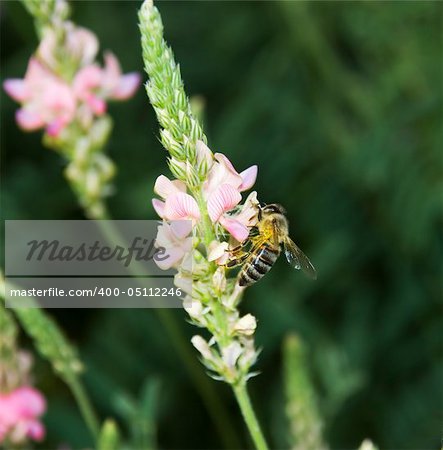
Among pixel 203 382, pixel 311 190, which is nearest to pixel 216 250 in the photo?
pixel 203 382

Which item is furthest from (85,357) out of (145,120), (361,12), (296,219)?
(361,12)

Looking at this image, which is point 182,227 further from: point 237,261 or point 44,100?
point 44,100

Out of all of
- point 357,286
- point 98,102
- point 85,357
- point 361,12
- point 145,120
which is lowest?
point 85,357

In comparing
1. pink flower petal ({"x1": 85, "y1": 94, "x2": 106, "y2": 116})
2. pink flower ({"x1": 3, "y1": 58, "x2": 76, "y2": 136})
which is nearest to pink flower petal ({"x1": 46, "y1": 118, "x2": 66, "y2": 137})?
pink flower ({"x1": 3, "y1": 58, "x2": 76, "y2": 136})

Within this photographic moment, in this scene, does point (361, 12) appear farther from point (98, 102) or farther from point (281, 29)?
point (98, 102)

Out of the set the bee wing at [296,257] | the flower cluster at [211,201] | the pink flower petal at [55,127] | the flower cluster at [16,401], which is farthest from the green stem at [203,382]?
the flower cluster at [211,201]

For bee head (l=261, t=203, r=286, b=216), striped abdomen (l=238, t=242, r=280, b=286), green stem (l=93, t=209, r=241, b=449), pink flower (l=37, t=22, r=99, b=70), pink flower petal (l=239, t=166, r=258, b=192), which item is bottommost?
green stem (l=93, t=209, r=241, b=449)

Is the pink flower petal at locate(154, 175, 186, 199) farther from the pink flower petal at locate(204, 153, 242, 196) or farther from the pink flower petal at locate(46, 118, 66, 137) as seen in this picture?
the pink flower petal at locate(46, 118, 66, 137)
